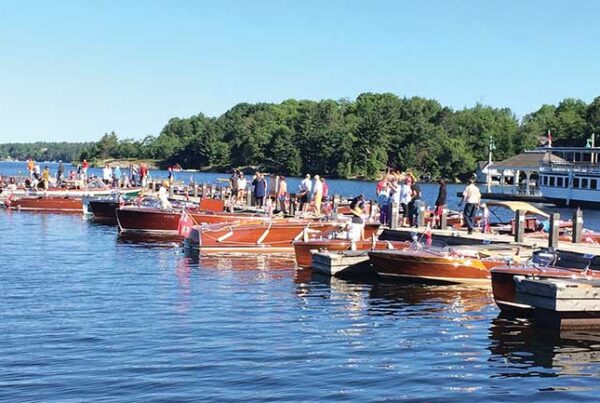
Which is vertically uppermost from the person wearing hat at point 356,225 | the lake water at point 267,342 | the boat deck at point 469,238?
the person wearing hat at point 356,225

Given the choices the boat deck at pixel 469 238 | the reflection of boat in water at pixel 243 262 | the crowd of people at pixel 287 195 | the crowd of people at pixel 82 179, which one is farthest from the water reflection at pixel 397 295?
the crowd of people at pixel 82 179

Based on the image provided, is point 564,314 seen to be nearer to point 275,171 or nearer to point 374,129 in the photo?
point 374,129

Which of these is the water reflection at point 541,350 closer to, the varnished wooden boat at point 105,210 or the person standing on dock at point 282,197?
the person standing on dock at point 282,197

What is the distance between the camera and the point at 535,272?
17.5 meters

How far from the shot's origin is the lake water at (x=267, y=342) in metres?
12.2

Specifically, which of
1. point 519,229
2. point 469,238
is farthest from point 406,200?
point 519,229

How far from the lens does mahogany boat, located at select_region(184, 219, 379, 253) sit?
95.1ft

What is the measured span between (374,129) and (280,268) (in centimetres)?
12460

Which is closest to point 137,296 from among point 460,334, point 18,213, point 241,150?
point 460,334

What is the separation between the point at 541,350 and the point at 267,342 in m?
5.02

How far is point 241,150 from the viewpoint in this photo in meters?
180

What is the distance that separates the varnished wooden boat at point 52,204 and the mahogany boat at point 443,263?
3200 cm

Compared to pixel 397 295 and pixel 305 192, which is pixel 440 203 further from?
pixel 397 295

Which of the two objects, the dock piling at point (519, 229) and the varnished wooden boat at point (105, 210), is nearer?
the dock piling at point (519, 229)
